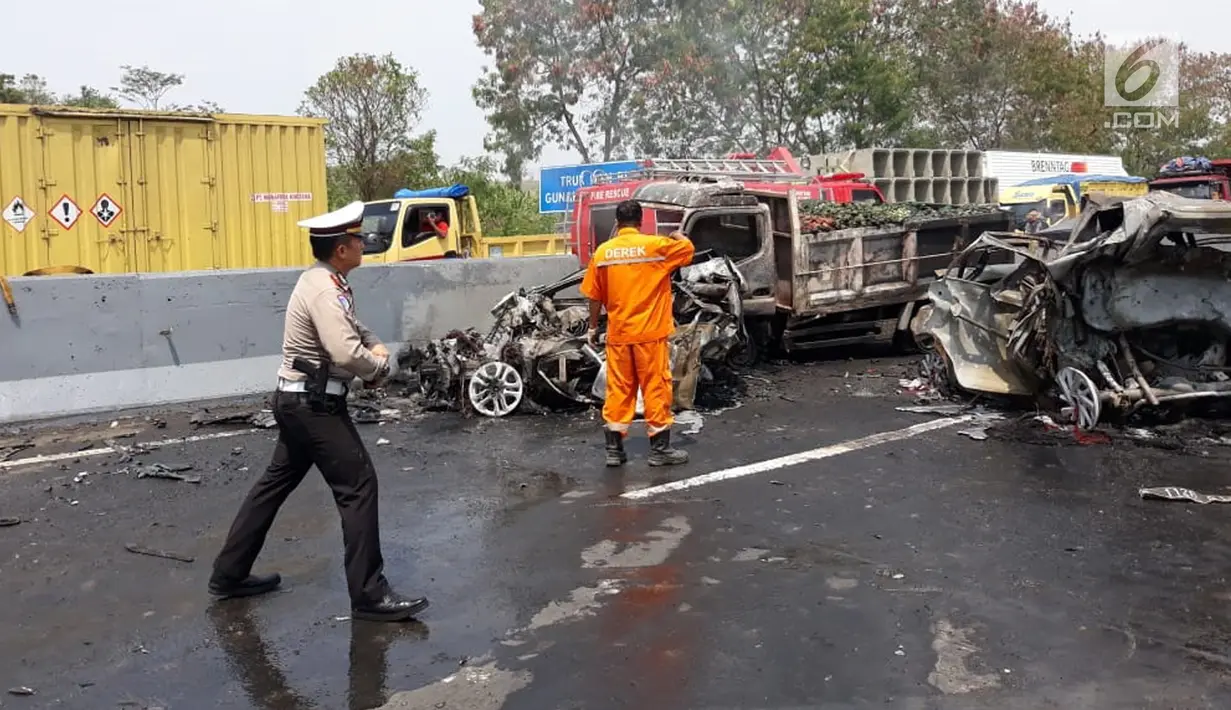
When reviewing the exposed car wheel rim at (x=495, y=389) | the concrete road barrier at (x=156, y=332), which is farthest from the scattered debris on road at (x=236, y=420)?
the exposed car wheel rim at (x=495, y=389)

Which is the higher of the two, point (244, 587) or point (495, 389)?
point (495, 389)

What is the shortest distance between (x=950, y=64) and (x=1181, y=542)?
1072 inches

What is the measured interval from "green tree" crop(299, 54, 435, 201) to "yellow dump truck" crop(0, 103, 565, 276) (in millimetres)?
12405

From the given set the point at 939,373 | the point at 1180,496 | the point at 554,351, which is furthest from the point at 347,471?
the point at 939,373

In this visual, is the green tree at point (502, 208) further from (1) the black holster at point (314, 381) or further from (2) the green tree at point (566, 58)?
(1) the black holster at point (314, 381)

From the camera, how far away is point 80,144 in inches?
443

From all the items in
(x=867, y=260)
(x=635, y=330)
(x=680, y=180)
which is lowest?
(x=635, y=330)

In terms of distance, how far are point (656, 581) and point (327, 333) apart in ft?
6.09

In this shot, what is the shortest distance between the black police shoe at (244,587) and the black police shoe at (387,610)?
1.90 ft

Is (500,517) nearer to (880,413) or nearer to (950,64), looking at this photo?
(880,413)

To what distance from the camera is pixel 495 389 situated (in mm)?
8977

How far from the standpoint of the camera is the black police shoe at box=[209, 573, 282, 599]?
4684 millimetres

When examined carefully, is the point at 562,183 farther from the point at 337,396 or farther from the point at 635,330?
the point at 337,396

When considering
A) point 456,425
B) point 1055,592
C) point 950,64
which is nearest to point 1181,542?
point 1055,592
